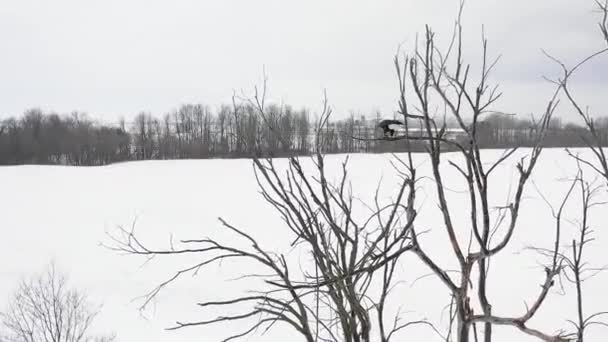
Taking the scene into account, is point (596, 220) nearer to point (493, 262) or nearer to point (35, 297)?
point (493, 262)

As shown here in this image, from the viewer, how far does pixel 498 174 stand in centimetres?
2097

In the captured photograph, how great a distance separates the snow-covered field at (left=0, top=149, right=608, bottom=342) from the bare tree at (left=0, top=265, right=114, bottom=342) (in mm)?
451

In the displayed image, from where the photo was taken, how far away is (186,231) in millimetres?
16578

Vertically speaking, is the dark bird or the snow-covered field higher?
the dark bird

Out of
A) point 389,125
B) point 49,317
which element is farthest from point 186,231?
point 389,125

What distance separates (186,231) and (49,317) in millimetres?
6891

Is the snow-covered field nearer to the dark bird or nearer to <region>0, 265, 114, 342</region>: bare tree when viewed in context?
<region>0, 265, 114, 342</region>: bare tree

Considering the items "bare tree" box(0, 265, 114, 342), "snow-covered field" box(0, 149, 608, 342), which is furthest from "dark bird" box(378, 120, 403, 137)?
"bare tree" box(0, 265, 114, 342)

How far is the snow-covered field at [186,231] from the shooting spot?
10391 mm

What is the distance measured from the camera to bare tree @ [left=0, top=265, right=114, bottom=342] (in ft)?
32.7

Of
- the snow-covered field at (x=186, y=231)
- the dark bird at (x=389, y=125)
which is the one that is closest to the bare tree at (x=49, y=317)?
the snow-covered field at (x=186, y=231)

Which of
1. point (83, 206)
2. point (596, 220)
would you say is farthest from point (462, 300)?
point (83, 206)

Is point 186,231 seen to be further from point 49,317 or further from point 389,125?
point 389,125

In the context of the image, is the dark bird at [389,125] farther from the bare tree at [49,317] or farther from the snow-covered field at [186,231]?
the bare tree at [49,317]
